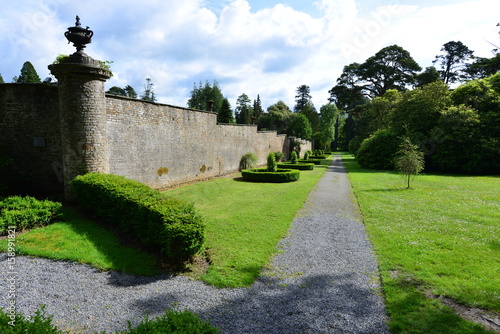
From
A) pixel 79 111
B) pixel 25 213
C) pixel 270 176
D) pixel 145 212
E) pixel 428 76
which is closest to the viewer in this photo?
pixel 145 212

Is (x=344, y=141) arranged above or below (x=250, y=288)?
above

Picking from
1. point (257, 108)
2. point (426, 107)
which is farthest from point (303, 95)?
point (426, 107)

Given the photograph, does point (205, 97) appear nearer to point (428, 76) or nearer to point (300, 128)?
point (300, 128)

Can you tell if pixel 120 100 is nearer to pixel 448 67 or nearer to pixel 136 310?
pixel 136 310

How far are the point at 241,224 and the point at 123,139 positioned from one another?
20.8 ft

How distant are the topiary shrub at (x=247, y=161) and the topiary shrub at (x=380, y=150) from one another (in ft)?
45.0

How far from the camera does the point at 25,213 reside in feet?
20.7

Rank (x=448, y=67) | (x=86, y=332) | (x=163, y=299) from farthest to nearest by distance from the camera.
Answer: (x=448, y=67) → (x=163, y=299) → (x=86, y=332)

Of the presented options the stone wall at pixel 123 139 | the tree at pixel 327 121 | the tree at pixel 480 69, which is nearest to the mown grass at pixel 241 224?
the stone wall at pixel 123 139

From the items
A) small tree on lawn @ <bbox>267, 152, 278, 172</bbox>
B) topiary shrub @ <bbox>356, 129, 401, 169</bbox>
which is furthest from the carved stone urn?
topiary shrub @ <bbox>356, 129, 401, 169</bbox>

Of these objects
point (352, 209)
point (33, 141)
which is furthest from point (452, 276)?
point (33, 141)

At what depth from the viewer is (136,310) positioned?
3.68m

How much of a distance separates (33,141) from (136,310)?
8.54 m

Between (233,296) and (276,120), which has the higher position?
(276,120)
